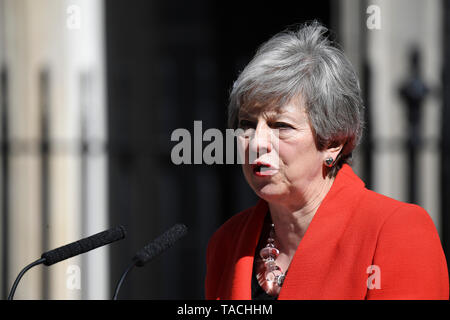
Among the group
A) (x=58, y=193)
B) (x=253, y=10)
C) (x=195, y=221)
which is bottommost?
(x=195, y=221)

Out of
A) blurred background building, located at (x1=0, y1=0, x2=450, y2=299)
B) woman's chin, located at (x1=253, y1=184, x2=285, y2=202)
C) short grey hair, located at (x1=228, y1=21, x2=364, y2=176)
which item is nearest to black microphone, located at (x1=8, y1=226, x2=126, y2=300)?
woman's chin, located at (x1=253, y1=184, x2=285, y2=202)

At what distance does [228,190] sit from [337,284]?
3325mm

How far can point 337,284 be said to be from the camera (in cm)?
156

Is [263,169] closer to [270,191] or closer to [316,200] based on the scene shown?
[270,191]

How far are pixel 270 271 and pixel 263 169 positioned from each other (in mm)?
316

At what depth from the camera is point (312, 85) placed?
1654 millimetres

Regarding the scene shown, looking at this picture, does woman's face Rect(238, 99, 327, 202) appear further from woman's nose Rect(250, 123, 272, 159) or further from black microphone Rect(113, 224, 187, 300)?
black microphone Rect(113, 224, 187, 300)

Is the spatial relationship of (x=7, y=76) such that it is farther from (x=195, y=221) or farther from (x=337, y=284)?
(x=337, y=284)

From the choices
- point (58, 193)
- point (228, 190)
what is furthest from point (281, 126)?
point (228, 190)

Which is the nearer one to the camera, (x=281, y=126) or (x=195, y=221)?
(x=281, y=126)

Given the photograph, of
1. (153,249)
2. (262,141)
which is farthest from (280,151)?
(153,249)

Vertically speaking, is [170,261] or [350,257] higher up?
[350,257]

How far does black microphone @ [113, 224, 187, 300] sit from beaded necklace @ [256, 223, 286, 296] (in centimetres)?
34
